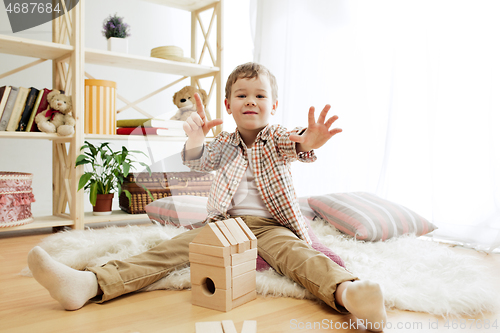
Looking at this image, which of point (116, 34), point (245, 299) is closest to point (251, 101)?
point (245, 299)

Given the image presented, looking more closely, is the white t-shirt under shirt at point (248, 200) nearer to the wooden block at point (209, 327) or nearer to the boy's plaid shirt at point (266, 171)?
the boy's plaid shirt at point (266, 171)

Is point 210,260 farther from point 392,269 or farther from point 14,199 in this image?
point 14,199

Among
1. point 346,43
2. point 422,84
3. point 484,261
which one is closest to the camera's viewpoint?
point 484,261

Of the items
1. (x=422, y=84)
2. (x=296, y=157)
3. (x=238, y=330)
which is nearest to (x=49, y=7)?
(x=296, y=157)

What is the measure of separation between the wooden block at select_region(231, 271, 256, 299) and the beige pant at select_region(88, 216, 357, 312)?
0.32 feet

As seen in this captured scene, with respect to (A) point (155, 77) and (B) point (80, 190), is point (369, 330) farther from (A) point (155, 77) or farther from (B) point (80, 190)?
(A) point (155, 77)

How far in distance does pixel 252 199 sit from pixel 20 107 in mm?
1188

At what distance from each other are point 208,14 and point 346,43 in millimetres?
962

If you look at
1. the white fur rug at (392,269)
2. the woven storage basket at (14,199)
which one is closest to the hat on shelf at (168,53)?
the woven storage basket at (14,199)

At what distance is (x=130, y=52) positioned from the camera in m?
2.58

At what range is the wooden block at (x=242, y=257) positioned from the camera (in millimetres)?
794

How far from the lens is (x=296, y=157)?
3.52 feet

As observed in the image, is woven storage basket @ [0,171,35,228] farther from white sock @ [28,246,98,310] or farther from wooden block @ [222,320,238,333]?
wooden block @ [222,320,238,333]

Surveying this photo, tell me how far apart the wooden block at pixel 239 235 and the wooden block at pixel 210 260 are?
45mm
